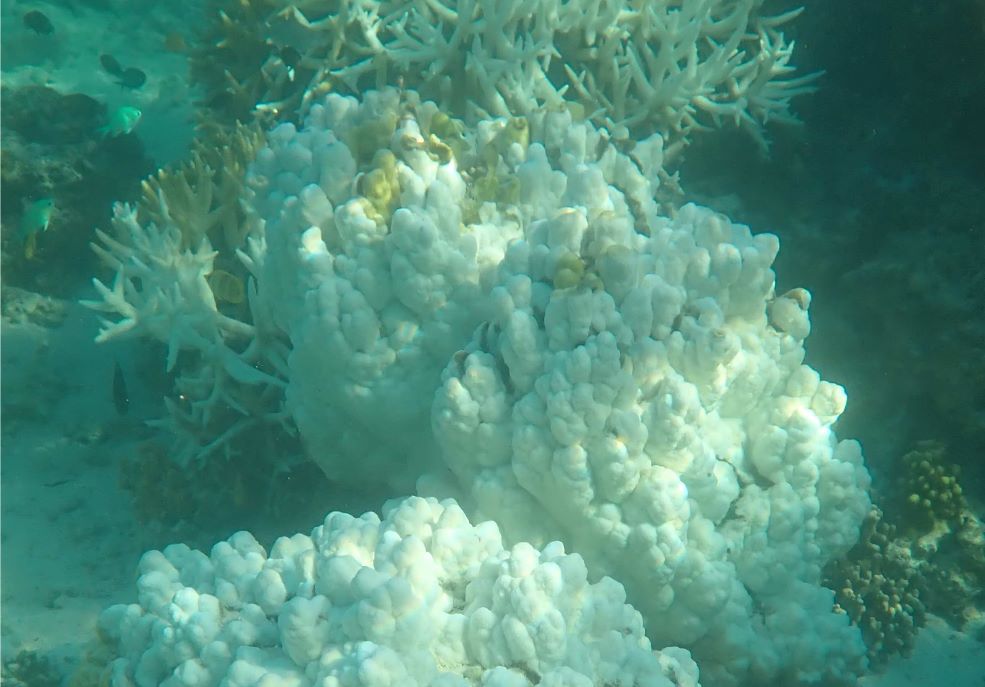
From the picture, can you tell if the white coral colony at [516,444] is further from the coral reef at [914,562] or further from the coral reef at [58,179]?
the coral reef at [58,179]

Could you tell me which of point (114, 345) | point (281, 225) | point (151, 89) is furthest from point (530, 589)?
point (151, 89)

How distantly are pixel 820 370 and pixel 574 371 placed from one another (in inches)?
89.7

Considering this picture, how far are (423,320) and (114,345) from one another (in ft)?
13.8

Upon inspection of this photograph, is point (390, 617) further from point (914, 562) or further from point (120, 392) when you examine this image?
point (120, 392)

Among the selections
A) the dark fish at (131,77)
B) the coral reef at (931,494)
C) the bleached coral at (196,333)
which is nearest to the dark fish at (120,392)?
the bleached coral at (196,333)

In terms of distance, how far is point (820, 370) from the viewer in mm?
4281

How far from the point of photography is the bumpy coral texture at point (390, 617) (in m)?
2.38

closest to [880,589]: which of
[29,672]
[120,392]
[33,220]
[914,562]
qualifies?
[914,562]

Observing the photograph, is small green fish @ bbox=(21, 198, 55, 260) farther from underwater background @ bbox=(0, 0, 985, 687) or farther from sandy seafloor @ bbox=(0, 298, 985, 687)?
sandy seafloor @ bbox=(0, 298, 985, 687)

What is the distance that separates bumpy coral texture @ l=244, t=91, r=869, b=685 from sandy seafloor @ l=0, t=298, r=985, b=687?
1.08 m

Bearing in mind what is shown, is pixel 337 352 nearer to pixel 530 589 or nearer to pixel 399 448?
pixel 399 448

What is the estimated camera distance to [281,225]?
3.40 metres

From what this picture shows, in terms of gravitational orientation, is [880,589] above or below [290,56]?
below

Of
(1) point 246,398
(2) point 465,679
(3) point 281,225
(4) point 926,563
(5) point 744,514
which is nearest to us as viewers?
(2) point 465,679
